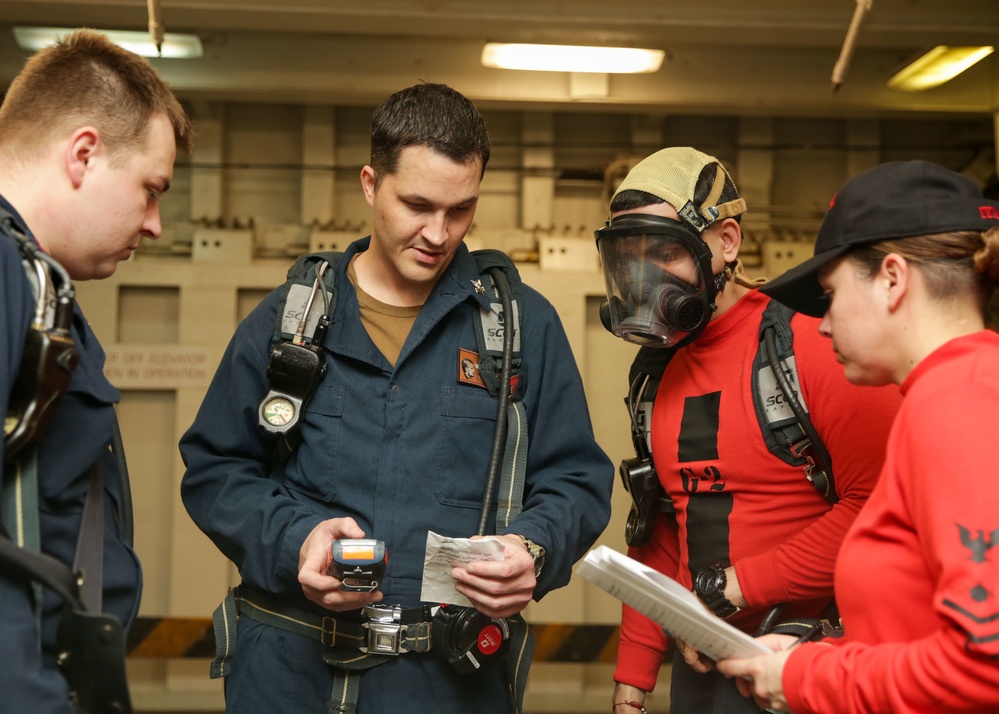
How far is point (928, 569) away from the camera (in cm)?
142

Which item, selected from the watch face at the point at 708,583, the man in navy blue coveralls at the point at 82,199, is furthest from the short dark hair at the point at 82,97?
Result: the watch face at the point at 708,583

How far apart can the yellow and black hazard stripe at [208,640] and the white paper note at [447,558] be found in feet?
9.10

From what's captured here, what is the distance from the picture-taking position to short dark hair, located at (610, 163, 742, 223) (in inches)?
96.0

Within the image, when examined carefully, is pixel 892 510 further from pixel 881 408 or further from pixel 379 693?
pixel 379 693

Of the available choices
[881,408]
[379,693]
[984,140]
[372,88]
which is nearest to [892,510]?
[881,408]

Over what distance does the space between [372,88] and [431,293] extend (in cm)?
254

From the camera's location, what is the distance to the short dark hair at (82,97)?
1.75 m

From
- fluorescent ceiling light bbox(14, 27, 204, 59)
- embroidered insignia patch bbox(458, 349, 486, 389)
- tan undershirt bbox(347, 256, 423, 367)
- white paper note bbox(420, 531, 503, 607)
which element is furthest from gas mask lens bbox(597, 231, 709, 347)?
fluorescent ceiling light bbox(14, 27, 204, 59)

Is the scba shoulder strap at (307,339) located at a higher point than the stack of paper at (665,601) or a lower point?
higher

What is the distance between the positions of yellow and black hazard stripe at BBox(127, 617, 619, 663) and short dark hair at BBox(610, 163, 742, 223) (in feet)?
9.73

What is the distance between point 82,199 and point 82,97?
0.64ft

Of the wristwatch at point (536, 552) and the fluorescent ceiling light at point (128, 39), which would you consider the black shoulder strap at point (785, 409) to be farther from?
the fluorescent ceiling light at point (128, 39)

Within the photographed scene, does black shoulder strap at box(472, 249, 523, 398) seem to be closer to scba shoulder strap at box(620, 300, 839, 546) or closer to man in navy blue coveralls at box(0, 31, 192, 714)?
scba shoulder strap at box(620, 300, 839, 546)

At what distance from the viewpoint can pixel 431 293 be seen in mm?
2529
